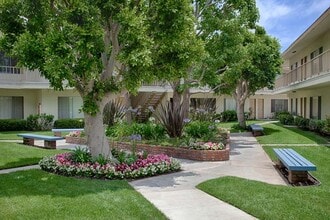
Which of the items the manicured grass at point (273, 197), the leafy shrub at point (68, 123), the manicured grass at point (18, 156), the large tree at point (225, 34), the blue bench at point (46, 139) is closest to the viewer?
the manicured grass at point (273, 197)

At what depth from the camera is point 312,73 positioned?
66.2 ft

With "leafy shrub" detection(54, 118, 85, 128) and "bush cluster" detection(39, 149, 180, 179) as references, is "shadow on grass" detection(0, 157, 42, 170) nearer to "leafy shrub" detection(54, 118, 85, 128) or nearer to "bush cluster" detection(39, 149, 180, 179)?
"bush cluster" detection(39, 149, 180, 179)

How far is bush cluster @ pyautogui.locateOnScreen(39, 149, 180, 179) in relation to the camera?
904 cm

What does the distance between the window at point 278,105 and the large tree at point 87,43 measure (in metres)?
36.8

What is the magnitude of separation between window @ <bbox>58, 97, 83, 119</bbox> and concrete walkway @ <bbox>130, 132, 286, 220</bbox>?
1755 centimetres

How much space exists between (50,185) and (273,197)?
4.71 m

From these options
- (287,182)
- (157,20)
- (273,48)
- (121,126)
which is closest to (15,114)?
(121,126)

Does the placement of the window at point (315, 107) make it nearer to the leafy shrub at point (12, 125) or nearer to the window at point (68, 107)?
the window at point (68, 107)

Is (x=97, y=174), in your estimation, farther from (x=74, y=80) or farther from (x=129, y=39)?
(x=129, y=39)

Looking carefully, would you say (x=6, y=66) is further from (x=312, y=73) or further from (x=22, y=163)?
(x=312, y=73)

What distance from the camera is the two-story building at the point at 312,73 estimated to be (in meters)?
18.0

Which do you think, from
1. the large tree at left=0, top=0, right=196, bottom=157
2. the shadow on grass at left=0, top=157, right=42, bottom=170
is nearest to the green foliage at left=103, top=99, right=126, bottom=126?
the shadow on grass at left=0, top=157, right=42, bottom=170

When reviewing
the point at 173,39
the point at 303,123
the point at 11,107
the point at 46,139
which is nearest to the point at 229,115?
the point at 303,123

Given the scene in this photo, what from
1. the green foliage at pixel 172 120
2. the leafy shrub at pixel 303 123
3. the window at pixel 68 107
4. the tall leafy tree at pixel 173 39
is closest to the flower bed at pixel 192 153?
the green foliage at pixel 172 120
